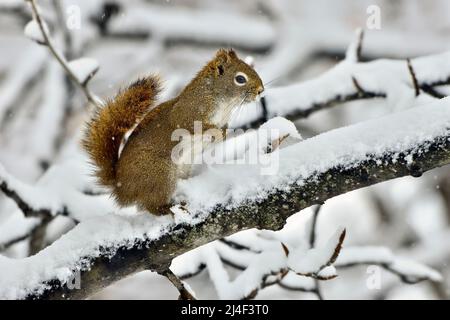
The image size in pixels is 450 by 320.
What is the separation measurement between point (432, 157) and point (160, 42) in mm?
3558

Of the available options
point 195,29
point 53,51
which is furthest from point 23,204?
point 195,29

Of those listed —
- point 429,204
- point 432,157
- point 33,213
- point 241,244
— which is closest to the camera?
point 432,157

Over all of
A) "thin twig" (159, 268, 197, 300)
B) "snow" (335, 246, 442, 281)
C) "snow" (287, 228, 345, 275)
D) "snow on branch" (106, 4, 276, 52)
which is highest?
"snow on branch" (106, 4, 276, 52)

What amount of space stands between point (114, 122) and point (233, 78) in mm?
440

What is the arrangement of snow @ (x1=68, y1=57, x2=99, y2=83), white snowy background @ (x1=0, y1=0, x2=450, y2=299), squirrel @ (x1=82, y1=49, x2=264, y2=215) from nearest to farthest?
1. white snowy background @ (x1=0, y1=0, x2=450, y2=299)
2. squirrel @ (x1=82, y1=49, x2=264, y2=215)
3. snow @ (x1=68, y1=57, x2=99, y2=83)

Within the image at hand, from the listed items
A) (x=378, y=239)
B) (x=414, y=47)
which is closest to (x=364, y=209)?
(x=378, y=239)

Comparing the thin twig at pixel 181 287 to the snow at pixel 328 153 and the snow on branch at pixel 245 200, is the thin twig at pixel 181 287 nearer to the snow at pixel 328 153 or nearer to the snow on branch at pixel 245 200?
the snow on branch at pixel 245 200

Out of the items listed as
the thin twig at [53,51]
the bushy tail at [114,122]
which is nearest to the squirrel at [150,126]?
the bushy tail at [114,122]

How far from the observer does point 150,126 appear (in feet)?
7.29

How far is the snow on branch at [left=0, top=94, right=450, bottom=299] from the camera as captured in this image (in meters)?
1.71

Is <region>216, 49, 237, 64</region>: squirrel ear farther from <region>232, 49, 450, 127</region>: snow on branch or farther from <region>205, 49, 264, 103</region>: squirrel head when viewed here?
<region>232, 49, 450, 127</region>: snow on branch

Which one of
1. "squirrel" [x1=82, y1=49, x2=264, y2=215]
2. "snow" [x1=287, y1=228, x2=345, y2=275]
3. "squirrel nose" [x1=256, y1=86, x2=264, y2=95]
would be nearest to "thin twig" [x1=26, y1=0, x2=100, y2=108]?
"squirrel" [x1=82, y1=49, x2=264, y2=215]
